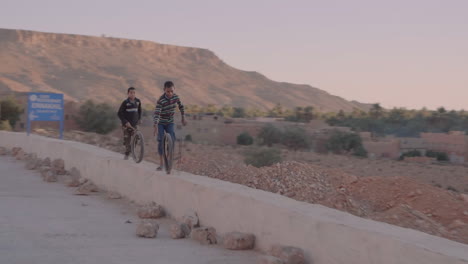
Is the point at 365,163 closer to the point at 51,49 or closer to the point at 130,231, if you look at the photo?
the point at 130,231

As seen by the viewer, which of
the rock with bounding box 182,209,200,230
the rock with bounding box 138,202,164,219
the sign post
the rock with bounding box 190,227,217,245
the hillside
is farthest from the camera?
the hillside

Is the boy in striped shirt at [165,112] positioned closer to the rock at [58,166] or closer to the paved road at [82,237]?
the paved road at [82,237]

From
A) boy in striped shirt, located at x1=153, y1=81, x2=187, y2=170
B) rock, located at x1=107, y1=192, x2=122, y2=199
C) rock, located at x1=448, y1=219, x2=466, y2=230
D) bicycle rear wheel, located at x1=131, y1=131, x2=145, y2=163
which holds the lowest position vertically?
rock, located at x1=448, y1=219, x2=466, y2=230

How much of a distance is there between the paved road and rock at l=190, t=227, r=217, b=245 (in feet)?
0.29

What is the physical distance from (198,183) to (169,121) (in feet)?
7.37

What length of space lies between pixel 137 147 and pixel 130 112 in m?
0.73

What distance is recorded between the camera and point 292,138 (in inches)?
2356

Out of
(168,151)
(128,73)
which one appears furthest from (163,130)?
(128,73)

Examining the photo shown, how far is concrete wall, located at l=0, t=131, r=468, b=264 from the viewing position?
4133mm

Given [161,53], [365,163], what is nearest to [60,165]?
[365,163]

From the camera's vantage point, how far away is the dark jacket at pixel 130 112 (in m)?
11.2

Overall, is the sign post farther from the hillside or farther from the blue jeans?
the hillside

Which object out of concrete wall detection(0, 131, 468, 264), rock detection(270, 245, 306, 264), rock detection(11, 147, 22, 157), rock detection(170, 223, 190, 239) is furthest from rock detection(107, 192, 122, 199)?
rock detection(11, 147, 22, 157)

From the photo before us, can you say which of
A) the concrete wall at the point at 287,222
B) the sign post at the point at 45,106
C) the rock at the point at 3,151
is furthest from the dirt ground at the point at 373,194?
the rock at the point at 3,151
